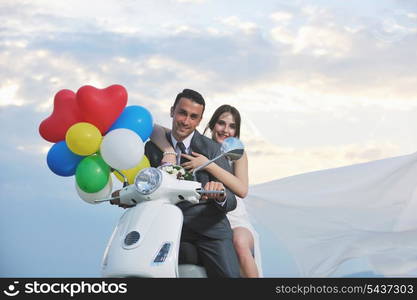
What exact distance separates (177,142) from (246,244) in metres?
0.84

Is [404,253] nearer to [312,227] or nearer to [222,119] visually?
[312,227]

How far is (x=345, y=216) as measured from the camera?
568 centimetres

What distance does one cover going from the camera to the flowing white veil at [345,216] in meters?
5.44

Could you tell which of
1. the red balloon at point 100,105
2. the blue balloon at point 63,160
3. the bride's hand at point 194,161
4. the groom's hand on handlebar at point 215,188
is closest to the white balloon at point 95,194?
the blue balloon at point 63,160

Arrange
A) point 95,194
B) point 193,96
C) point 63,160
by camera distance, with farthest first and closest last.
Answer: point 63,160 < point 95,194 < point 193,96

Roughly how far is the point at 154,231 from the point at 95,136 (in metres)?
1.06

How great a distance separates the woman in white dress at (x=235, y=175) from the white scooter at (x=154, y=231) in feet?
0.78

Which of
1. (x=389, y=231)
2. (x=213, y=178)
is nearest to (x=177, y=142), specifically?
(x=213, y=178)

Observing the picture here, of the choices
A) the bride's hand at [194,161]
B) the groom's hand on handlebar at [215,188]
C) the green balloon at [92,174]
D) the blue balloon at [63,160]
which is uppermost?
the blue balloon at [63,160]

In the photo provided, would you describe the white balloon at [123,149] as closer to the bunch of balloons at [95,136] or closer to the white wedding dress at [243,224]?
the bunch of balloons at [95,136]

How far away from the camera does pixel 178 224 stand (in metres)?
3.39

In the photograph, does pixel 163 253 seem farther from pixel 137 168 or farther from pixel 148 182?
pixel 137 168

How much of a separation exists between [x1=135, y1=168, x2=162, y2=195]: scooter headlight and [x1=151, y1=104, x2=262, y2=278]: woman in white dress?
29cm

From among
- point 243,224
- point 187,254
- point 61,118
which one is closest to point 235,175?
point 243,224
